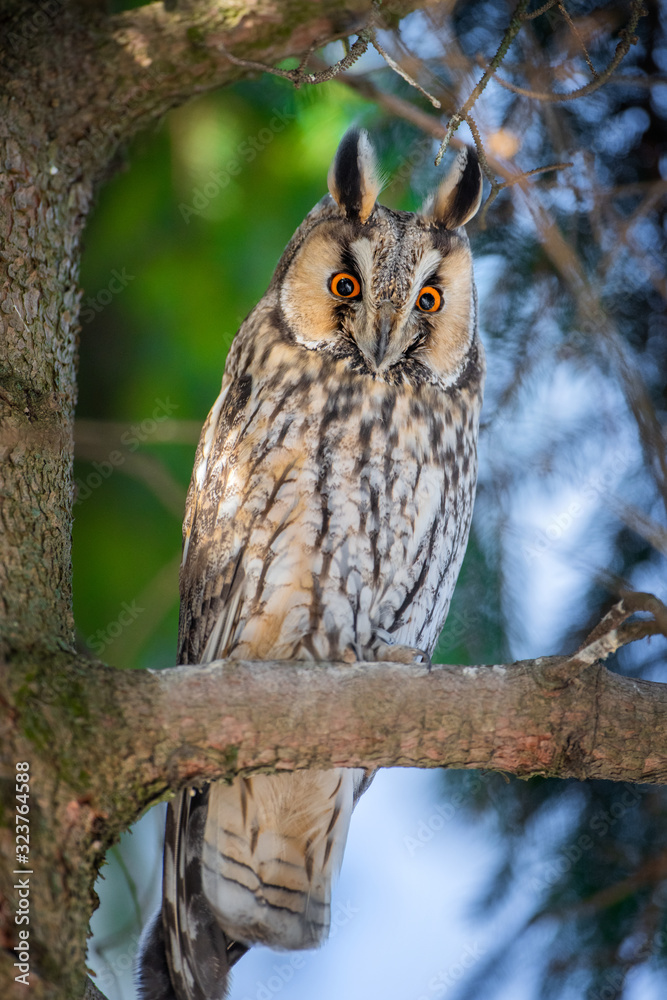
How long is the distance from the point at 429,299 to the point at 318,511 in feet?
1.80

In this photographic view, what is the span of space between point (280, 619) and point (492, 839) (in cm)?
91

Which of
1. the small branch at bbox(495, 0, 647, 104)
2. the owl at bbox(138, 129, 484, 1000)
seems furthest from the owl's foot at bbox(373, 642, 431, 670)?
the small branch at bbox(495, 0, 647, 104)

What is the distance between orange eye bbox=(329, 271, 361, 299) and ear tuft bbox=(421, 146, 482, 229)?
26 cm

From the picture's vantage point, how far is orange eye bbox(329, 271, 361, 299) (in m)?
1.85

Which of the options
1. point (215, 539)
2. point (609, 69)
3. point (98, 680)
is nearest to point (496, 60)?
point (609, 69)

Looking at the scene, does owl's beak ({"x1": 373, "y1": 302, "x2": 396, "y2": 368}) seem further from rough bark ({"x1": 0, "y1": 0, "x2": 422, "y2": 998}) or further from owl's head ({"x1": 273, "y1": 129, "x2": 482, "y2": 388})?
rough bark ({"x1": 0, "y1": 0, "x2": 422, "y2": 998})

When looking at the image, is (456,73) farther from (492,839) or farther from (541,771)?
(492,839)

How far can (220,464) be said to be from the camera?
6.26ft

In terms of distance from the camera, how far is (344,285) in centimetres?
187

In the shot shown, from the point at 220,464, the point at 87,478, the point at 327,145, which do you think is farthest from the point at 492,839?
the point at 327,145

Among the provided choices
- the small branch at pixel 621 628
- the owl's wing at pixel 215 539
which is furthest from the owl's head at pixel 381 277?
the small branch at pixel 621 628

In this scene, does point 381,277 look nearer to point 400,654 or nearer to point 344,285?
point 344,285

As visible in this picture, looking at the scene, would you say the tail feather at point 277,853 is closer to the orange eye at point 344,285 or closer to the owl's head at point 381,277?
the owl's head at point 381,277

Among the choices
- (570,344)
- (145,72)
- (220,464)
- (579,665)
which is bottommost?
(579,665)
